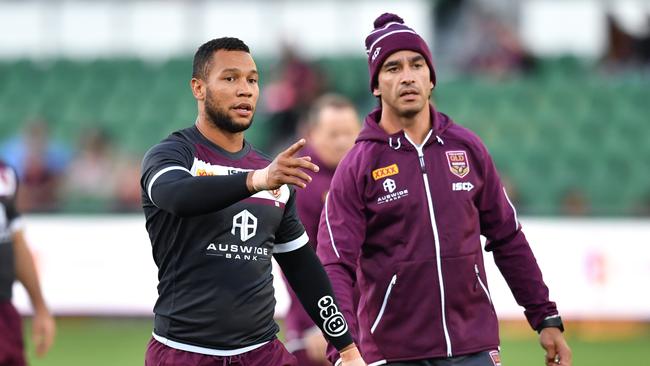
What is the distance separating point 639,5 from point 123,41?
9.11 m

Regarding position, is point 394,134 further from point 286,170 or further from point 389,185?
point 286,170

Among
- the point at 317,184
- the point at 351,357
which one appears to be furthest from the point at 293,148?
the point at 317,184

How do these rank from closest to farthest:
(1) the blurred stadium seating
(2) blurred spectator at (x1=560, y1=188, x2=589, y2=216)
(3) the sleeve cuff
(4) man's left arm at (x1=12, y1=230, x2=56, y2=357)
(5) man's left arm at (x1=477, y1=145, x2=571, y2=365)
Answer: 1. (3) the sleeve cuff
2. (5) man's left arm at (x1=477, y1=145, x2=571, y2=365)
3. (4) man's left arm at (x1=12, y1=230, x2=56, y2=357)
4. (2) blurred spectator at (x1=560, y1=188, x2=589, y2=216)
5. (1) the blurred stadium seating

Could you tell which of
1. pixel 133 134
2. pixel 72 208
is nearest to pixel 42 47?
pixel 133 134

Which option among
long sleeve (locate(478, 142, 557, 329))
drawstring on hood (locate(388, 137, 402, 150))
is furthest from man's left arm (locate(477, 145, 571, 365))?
drawstring on hood (locate(388, 137, 402, 150))

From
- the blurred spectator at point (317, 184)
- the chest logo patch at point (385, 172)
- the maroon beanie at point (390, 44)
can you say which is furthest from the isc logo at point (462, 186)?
the blurred spectator at point (317, 184)

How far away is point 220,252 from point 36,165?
1125cm

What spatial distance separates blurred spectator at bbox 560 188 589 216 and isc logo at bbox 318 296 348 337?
9.38 metres

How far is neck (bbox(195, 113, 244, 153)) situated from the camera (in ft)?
17.9

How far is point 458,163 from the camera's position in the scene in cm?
591

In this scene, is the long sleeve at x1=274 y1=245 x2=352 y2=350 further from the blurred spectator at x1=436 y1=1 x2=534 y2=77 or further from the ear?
the blurred spectator at x1=436 y1=1 x2=534 y2=77

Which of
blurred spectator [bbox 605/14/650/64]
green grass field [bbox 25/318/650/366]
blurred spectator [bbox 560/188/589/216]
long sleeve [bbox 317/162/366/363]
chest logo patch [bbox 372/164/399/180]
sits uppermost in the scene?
blurred spectator [bbox 605/14/650/64]

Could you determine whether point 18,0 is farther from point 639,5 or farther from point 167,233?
point 167,233

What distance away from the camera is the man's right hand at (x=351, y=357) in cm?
543
